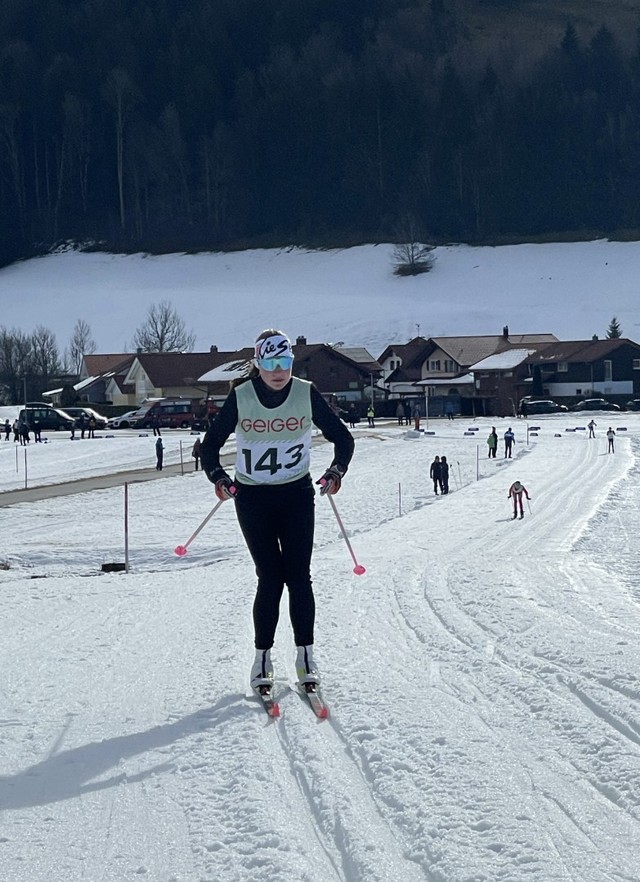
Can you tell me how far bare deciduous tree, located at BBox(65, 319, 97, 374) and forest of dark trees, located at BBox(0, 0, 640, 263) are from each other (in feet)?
107

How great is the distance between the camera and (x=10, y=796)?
4406 mm

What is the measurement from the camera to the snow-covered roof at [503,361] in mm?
91438

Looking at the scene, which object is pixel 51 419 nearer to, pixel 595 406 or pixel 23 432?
pixel 23 432

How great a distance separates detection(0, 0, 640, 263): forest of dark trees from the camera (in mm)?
155625

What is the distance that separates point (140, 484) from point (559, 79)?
156 meters

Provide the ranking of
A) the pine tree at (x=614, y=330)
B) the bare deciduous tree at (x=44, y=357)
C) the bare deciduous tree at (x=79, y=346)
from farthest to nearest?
the bare deciduous tree at (x=79, y=346)
the pine tree at (x=614, y=330)
the bare deciduous tree at (x=44, y=357)

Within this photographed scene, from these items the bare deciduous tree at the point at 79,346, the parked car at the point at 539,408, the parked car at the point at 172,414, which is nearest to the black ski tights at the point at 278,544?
the parked car at the point at 172,414


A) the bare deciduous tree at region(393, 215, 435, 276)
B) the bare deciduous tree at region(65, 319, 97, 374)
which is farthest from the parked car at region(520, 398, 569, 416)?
the bare deciduous tree at region(393, 215, 435, 276)

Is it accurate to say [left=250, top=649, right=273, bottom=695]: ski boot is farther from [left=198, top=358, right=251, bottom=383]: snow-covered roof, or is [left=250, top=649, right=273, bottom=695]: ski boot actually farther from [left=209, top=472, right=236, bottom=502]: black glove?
[left=198, top=358, right=251, bottom=383]: snow-covered roof

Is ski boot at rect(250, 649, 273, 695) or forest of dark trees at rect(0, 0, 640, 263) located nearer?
ski boot at rect(250, 649, 273, 695)

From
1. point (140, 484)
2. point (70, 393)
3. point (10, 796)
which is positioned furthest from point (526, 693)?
point (70, 393)

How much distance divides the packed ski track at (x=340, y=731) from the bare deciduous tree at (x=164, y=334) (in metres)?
109

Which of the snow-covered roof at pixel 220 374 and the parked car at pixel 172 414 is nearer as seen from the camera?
the parked car at pixel 172 414

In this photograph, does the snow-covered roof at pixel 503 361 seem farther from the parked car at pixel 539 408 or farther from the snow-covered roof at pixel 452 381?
the parked car at pixel 539 408
